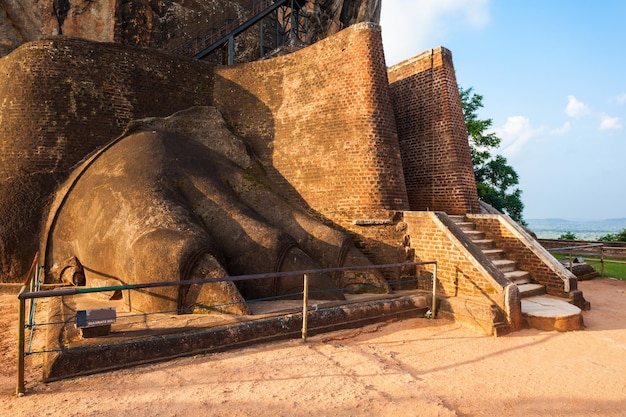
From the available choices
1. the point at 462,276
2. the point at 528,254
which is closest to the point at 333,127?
the point at 462,276

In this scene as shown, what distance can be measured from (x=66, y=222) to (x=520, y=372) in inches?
399

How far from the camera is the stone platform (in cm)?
475

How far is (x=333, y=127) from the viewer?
10.8 m

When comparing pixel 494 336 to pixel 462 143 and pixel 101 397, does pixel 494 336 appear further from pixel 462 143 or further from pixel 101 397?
pixel 462 143

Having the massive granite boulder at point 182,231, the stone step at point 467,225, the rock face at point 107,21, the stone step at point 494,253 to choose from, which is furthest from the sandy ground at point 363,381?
the rock face at point 107,21

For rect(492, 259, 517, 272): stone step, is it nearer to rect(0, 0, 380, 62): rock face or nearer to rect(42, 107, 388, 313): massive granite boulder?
rect(42, 107, 388, 313): massive granite boulder

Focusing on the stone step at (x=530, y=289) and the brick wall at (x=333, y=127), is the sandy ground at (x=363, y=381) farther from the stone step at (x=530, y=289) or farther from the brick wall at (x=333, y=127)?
the brick wall at (x=333, y=127)

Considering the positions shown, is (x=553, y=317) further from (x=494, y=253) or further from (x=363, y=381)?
(x=363, y=381)

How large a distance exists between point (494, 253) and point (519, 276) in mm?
798

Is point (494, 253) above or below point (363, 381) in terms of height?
above

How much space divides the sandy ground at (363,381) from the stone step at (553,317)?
382mm

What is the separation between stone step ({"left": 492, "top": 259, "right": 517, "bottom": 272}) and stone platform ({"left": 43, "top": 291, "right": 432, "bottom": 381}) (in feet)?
7.18

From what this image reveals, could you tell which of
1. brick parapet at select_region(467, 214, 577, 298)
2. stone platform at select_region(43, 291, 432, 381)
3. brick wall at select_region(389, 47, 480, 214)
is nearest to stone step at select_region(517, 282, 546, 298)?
brick parapet at select_region(467, 214, 577, 298)

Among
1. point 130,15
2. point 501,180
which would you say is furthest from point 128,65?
point 501,180
